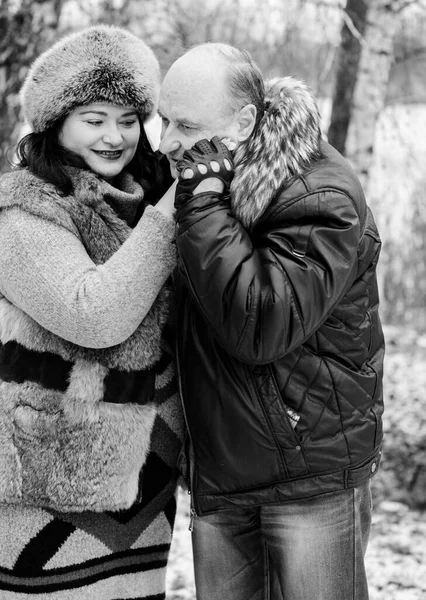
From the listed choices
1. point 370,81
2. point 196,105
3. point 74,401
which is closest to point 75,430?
point 74,401

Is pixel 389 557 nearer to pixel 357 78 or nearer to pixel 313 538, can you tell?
pixel 313 538

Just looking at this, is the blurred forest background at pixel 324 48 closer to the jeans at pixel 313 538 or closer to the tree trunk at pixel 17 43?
the tree trunk at pixel 17 43

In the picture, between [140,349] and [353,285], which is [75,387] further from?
[353,285]

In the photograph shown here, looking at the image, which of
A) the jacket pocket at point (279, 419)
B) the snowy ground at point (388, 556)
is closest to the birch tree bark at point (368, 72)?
the snowy ground at point (388, 556)

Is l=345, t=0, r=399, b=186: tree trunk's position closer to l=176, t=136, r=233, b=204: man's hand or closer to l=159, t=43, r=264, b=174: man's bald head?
l=159, t=43, r=264, b=174: man's bald head

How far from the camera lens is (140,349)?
2104 mm

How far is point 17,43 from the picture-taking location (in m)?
5.36

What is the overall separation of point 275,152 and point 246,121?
0.51 feet

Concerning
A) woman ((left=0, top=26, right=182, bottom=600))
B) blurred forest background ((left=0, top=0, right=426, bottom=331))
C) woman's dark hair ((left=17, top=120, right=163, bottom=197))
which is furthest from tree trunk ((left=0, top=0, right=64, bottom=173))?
woman ((left=0, top=26, right=182, bottom=600))

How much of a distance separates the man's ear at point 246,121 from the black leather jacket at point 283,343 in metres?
0.21

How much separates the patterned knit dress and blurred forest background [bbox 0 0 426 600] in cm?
174

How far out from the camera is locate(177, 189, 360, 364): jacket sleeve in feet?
5.72

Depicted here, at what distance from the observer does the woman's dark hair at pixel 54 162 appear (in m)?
2.12

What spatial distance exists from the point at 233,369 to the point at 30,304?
1.89 feet
